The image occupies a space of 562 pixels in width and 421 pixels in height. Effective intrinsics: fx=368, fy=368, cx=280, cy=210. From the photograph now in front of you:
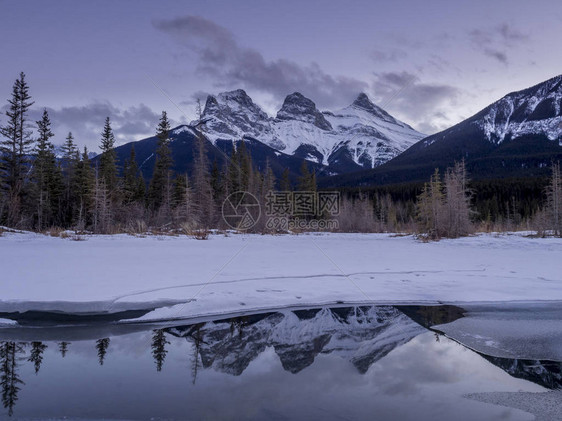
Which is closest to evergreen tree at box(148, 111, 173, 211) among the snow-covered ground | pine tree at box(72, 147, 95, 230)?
pine tree at box(72, 147, 95, 230)

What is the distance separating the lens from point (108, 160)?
43156mm

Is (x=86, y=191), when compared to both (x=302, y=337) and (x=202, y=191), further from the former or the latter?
(x=302, y=337)

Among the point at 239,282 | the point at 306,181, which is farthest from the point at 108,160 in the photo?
the point at 239,282

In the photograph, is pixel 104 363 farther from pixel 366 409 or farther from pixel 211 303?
pixel 366 409

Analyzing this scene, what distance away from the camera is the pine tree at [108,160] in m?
40.3

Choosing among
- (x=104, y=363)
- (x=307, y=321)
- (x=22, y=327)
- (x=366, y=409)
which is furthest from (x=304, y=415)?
(x=22, y=327)

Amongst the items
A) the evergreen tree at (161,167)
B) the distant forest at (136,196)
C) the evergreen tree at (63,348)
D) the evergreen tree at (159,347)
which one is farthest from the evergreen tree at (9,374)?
the evergreen tree at (161,167)

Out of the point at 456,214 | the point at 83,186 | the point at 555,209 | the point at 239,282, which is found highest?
the point at 83,186

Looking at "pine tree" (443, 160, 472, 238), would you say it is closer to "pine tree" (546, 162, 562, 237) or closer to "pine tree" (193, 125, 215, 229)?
"pine tree" (546, 162, 562, 237)

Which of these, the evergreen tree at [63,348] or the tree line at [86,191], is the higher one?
the tree line at [86,191]

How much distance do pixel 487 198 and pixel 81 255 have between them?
3951 inches

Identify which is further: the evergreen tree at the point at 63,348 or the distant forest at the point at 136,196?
the distant forest at the point at 136,196

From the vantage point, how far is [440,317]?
19.7 feet

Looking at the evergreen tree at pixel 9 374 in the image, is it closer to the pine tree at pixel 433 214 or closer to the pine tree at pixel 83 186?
the pine tree at pixel 433 214
